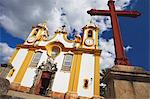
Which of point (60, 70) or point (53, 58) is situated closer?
point (60, 70)

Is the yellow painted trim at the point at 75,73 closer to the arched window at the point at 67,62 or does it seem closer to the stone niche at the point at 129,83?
the arched window at the point at 67,62

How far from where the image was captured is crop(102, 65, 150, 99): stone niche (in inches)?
122

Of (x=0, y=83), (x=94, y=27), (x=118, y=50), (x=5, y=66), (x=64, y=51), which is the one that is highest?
(x=94, y=27)

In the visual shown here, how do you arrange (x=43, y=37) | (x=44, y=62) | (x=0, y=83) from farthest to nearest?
(x=43, y=37) < (x=44, y=62) < (x=0, y=83)

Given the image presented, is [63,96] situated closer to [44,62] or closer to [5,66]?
[44,62]

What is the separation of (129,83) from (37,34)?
75.6 feet

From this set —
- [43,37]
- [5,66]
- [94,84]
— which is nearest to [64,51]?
[43,37]

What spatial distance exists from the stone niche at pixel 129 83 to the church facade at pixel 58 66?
13547 millimetres

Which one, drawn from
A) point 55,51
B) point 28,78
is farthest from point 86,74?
point 28,78

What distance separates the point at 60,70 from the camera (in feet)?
62.6

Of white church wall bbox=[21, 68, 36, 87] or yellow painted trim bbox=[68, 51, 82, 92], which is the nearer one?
yellow painted trim bbox=[68, 51, 82, 92]

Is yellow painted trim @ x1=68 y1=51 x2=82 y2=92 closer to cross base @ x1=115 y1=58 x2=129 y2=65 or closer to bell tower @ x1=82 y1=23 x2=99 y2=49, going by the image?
bell tower @ x1=82 y1=23 x2=99 y2=49

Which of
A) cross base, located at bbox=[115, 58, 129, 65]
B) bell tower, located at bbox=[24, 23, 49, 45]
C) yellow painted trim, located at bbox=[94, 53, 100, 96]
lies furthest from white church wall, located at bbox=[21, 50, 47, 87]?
cross base, located at bbox=[115, 58, 129, 65]

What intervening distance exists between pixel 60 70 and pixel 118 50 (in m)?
15.6
